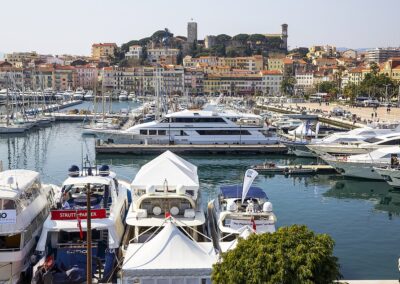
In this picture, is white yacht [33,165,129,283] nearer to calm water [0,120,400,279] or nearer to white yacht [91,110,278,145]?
calm water [0,120,400,279]

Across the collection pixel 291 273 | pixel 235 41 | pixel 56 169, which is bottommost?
pixel 56 169

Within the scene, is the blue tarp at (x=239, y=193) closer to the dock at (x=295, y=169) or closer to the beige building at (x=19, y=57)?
the dock at (x=295, y=169)

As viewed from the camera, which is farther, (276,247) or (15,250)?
(15,250)

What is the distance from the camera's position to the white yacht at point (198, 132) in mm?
47625

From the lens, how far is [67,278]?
15078 mm

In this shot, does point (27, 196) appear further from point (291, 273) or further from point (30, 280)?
point (291, 273)

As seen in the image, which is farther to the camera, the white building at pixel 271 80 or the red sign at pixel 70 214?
→ the white building at pixel 271 80

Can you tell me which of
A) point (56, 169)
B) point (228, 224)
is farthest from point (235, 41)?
point (228, 224)

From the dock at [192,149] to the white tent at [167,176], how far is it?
2425 cm

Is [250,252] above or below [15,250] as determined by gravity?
above

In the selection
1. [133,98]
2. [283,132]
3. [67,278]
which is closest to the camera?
[67,278]

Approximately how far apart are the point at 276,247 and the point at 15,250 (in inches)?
316

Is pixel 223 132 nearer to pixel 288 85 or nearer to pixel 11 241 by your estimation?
pixel 11 241

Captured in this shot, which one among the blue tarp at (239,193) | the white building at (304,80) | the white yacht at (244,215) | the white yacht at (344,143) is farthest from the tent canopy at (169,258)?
the white building at (304,80)
